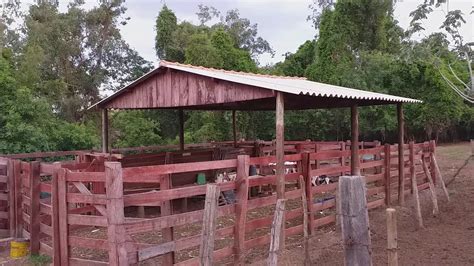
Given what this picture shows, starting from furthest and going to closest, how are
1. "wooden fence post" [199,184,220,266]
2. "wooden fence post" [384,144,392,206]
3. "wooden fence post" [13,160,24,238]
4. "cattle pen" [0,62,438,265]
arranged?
"wooden fence post" [384,144,392,206]
"wooden fence post" [13,160,24,238]
"cattle pen" [0,62,438,265]
"wooden fence post" [199,184,220,266]

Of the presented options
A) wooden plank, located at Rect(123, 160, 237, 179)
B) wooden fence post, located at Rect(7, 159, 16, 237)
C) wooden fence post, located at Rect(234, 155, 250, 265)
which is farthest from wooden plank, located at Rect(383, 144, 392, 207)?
wooden fence post, located at Rect(7, 159, 16, 237)

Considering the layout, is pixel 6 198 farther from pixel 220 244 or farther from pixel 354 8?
pixel 354 8

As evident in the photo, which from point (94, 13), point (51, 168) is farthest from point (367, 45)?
point (51, 168)

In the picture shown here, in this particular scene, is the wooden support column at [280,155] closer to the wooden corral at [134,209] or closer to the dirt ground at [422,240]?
the wooden corral at [134,209]

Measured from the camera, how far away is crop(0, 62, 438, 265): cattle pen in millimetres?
5477

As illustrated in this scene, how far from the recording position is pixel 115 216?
16.7 ft

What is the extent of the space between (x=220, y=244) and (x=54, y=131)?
11.7 metres

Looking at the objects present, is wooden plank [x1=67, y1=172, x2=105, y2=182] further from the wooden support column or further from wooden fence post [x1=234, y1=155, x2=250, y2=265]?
the wooden support column

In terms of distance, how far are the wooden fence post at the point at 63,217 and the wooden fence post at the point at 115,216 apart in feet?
3.90

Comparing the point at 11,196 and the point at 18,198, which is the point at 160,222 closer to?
the point at 18,198

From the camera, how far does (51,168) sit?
6.48 metres

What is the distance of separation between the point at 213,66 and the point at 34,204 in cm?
1578

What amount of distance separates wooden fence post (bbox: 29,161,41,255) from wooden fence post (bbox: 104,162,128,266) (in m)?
2.55

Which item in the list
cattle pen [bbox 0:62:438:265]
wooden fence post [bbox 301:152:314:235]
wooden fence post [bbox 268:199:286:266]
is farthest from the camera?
wooden fence post [bbox 301:152:314:235]
